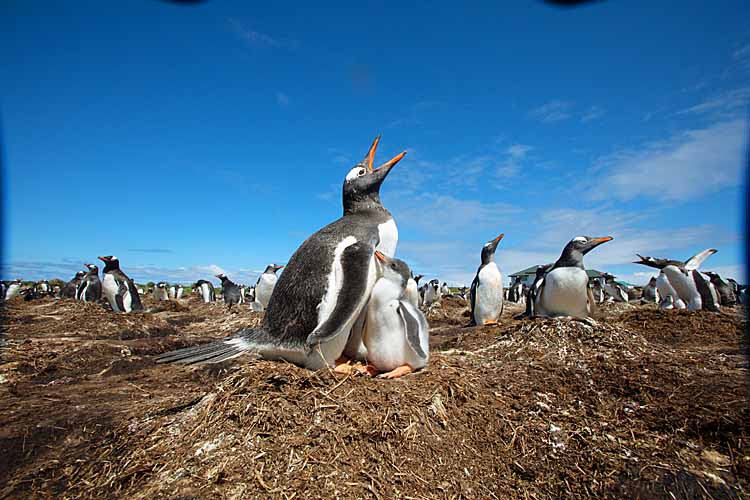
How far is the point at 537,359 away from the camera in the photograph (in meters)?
5.21

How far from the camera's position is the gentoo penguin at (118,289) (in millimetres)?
14289

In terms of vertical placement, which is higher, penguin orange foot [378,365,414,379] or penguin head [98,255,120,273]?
penguin head [98,255,120,273]

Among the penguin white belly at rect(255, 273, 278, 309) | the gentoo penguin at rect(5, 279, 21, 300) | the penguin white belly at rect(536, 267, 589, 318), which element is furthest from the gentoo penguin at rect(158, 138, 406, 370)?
the gentoo penguin at rect(5, 279, 21, 300)

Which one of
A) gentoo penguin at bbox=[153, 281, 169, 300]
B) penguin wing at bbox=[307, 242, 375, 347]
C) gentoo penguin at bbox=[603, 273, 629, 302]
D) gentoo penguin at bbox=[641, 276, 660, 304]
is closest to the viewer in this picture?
penguin wing at bbox=[307, 242, 375, 347]

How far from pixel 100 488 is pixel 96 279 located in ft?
61.6

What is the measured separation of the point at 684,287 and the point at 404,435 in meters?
12.5

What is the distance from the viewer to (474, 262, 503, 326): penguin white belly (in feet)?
30.2

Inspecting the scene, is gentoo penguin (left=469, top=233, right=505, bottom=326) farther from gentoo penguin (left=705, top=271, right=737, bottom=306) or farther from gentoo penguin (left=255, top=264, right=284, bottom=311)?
gentoo penguin (left=705, top=271, right=737, bottom=306)

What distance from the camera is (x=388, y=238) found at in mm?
4113

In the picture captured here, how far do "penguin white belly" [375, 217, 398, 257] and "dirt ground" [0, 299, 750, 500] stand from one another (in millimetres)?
1149

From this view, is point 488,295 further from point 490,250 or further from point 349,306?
point 349,306

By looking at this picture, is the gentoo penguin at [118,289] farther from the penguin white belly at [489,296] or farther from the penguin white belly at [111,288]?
the penguin white belly at [489,296]

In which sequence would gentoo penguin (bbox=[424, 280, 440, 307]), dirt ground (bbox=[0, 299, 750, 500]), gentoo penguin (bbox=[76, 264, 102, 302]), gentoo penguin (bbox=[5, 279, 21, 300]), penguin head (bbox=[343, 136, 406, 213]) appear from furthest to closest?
gentoo penguin (bbox=[5, 279, 21, 300]) → gentoo penguin (bbox=[424, 280, 440, 307]) → gentoo penguin (bbox=[76, 264, 102, 302]) → penguin head (bbox=[343, 136, 406, 213]) → dirt ground (bbox=[0, 299, 750, 500])

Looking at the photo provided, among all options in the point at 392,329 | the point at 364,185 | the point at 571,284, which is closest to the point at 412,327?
the point at 392,329
